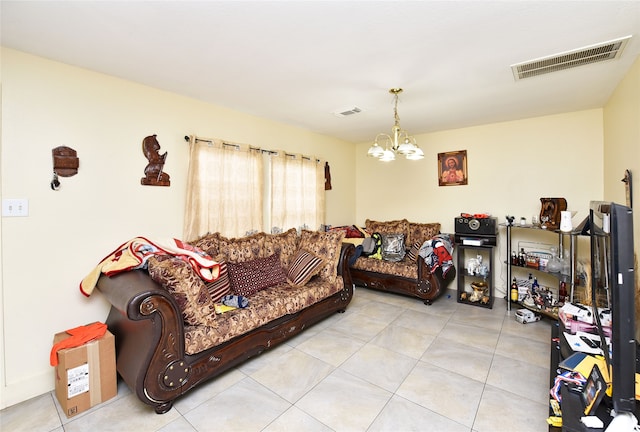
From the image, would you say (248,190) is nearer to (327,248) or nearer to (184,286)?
(327,248)

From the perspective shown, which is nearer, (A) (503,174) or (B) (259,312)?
(B) (259,312)

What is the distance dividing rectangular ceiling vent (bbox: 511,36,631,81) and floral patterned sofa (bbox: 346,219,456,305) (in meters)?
2.04

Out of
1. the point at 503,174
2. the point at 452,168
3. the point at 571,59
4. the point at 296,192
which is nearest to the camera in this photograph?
the point at 571,59

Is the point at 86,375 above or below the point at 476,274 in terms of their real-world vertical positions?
below

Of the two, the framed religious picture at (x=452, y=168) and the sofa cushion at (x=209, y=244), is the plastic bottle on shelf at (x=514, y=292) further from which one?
the sofa cushion at (x=209, y=244)

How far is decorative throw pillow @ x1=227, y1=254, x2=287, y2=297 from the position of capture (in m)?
2.71

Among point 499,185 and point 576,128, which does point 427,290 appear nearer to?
point 499,185

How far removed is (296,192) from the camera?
4066mm

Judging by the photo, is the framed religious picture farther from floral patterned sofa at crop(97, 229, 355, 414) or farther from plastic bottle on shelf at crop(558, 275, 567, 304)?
floral patterned sofa at crop(97, 229, 355, 414)

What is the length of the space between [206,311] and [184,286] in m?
0.26

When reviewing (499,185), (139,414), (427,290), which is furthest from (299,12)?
(499,185)

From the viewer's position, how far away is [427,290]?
3596 mm

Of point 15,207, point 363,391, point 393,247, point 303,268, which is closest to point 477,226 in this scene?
point 393,247

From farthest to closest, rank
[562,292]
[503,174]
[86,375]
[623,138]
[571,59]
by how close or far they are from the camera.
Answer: [503,174] → [562,292] → [623,138] → [571,59] → [86,375]
